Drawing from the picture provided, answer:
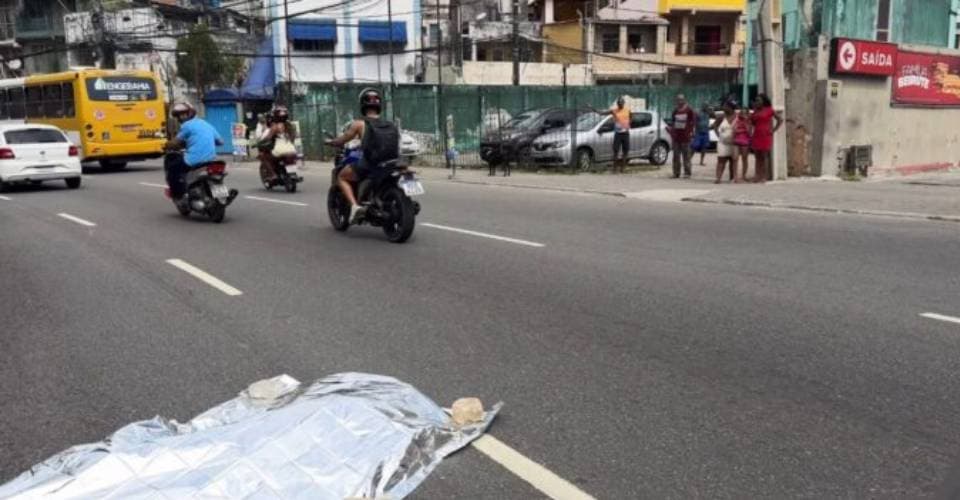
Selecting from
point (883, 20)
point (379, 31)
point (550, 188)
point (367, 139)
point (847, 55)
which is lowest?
point (550, 188)

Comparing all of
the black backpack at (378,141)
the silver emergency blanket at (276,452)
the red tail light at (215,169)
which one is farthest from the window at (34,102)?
the silver emergency blanket at (276,452)

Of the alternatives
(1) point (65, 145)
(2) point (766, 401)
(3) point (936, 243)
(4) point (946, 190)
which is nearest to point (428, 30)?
(1) point (65, 145)

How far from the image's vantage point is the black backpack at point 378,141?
9711mm

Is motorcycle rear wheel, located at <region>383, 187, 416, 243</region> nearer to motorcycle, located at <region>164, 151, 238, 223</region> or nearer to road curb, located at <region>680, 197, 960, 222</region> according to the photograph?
motorcycle, located at <region>164, 151, 238, 223</region>

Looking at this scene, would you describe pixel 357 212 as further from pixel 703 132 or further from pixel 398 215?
pixel 703 132

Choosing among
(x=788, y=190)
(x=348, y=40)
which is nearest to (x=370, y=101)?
(x=788, y=190)

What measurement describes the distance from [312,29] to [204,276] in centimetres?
4227

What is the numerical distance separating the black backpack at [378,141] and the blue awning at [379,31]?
136ft

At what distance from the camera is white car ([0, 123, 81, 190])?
62.1ft

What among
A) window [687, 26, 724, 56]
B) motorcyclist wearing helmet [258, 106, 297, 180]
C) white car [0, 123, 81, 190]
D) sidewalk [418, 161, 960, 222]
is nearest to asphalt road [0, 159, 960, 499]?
sidewalk [418, 161, 960, 222]

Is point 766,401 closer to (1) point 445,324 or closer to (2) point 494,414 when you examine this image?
(2) point 494,414

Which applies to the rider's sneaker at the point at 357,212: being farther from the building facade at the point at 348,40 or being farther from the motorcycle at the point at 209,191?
the building facade at the point at 348,40

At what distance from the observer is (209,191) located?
1219 centimetres

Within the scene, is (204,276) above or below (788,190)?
below
